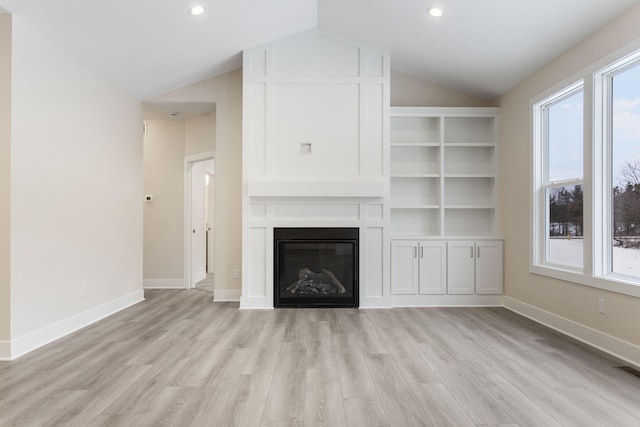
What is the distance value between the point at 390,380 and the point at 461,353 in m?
0.84

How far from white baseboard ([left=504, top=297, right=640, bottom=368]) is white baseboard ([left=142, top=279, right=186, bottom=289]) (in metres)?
4.64

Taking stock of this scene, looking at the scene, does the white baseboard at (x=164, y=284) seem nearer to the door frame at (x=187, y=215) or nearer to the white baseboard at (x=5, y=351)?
the door frame at (x=187, y=215)

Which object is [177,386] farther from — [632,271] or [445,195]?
[445,195]

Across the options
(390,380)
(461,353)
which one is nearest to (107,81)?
(390,380)

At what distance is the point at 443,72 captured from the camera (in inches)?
192

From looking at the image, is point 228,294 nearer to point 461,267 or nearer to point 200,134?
point 200,134

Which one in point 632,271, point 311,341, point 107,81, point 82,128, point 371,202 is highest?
point 107,81

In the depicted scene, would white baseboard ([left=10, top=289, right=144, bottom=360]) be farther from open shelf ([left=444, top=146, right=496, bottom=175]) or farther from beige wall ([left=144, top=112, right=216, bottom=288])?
open shelf ([left=444, top=146, right=496, bottom=175])

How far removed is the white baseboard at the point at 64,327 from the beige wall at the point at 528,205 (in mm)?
4563

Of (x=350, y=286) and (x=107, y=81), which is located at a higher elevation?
(x=107, y=81)

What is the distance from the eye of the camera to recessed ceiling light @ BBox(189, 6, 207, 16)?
143 inches

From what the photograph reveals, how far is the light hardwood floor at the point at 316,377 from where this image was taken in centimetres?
209

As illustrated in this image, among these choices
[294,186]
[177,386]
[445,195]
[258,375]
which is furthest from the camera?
[445,195]

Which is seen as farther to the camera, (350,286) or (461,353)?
(350,286)
